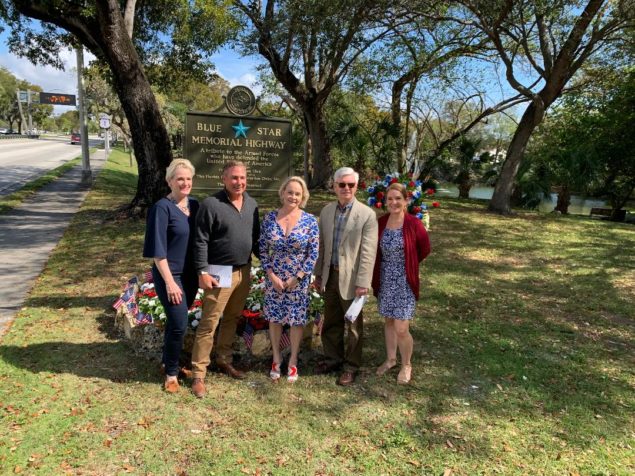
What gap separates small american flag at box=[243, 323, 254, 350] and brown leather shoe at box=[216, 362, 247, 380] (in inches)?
12.7

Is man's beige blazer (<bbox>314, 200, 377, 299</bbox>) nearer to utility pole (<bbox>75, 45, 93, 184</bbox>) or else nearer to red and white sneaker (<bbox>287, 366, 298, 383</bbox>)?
red and white sneaker (<bbox>287, 366, 298, 383</bbox>)

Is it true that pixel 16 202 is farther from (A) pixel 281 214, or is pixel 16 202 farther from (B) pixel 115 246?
(A) pixel 281 214

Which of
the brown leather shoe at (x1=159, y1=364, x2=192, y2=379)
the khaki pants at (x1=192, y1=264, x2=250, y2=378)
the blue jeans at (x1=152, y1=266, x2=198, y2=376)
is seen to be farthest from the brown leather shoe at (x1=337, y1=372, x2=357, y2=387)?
the blue jeans at (x1=152, y1=266, x2=198, y2=376)

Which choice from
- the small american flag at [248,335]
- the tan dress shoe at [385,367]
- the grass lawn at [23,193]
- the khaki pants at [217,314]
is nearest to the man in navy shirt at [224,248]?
the khaki pants at [217,314]

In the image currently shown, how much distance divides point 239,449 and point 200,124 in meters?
4.14

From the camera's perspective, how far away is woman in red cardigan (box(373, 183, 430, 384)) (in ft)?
12.2

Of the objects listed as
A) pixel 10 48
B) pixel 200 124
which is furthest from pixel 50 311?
pixel 10 48

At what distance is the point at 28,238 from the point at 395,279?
8019 mm

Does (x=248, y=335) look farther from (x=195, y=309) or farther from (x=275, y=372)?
(x=195, y=309)

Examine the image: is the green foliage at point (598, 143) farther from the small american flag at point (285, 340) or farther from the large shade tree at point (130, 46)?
the small american flag at point (285, 340)

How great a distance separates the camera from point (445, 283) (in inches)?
280

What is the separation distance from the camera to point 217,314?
3.66 m

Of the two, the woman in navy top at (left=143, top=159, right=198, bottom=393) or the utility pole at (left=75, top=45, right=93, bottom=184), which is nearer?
the woman in navy top at (left=143, top=159, right=198, bottom=393)

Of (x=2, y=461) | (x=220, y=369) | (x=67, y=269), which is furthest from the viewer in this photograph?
(x=67, y=269)
